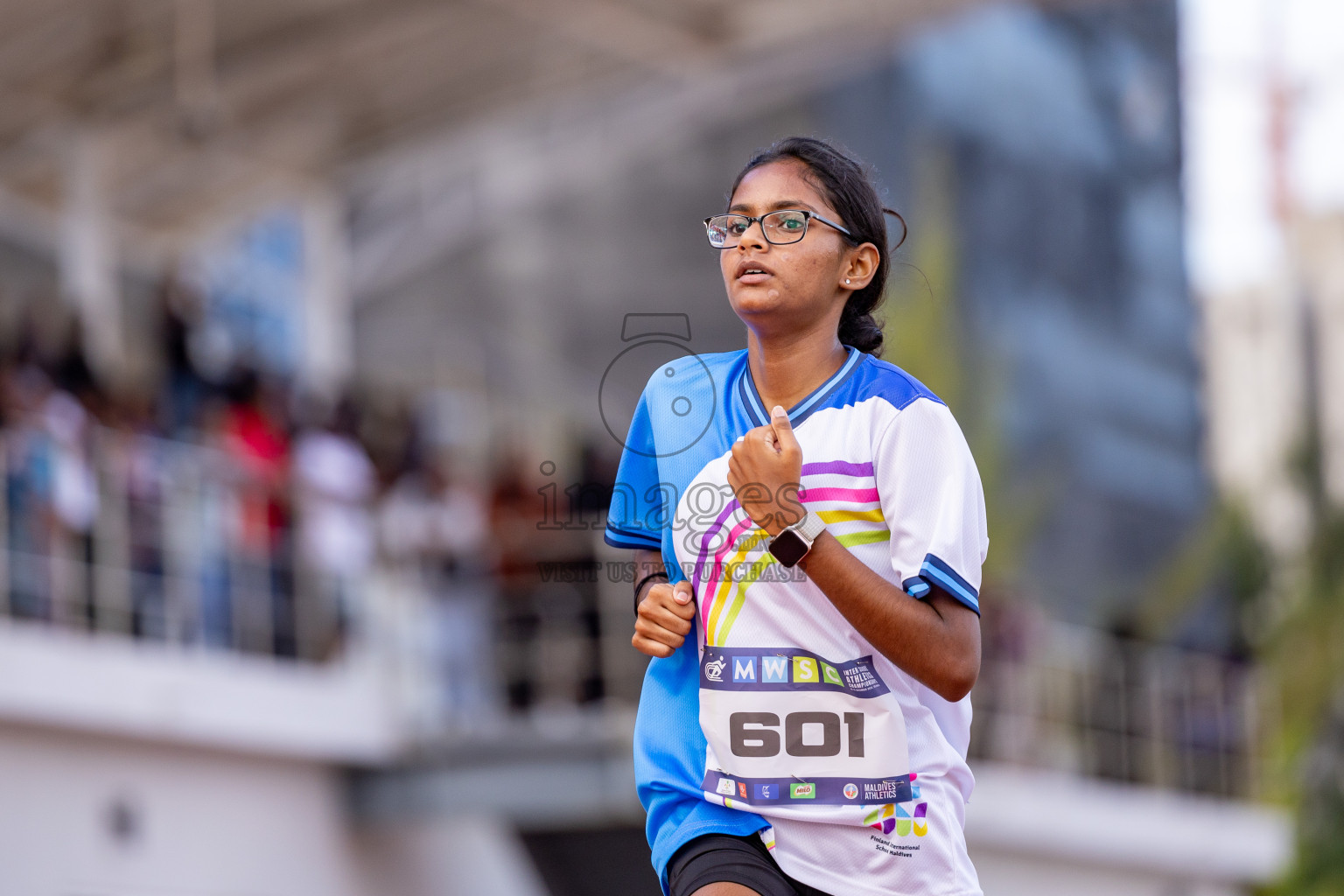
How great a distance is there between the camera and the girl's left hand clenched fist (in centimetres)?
262

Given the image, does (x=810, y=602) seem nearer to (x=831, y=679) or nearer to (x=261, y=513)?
(x=831, y=679)

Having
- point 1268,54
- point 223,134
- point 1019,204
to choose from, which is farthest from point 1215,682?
point 1268,54

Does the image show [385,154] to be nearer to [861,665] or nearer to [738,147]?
[738,147]

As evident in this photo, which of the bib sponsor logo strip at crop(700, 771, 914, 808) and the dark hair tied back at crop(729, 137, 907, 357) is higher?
the dark hair tied back at crop(729, 137, 907, 357)

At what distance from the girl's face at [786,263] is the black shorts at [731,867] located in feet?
2.69

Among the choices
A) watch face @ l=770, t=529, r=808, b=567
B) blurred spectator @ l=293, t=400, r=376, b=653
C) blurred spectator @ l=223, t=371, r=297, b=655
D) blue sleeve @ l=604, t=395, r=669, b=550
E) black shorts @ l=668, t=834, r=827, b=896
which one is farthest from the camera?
blurred spectator @ l=293, t=400, r=376, b=653

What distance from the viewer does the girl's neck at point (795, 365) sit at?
2.92 metres

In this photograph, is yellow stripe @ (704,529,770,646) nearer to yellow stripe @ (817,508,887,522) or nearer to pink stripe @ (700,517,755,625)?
pink stripe @ (700,517,755,625)

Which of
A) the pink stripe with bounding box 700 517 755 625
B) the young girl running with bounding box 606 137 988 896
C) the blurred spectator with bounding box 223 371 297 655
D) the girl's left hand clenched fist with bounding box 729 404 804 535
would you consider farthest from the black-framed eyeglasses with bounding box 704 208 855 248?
the blurred spectator with bounding box 223 371 297 655

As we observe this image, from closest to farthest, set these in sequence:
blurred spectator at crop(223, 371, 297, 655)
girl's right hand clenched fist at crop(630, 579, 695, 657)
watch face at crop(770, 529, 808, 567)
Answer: watch face at crop(770, 529, 808, 567) → girl's right hand clenched fist at crop(630, 579, 695, 657) → blurred spectator at crop(223, 371, 297, 655)

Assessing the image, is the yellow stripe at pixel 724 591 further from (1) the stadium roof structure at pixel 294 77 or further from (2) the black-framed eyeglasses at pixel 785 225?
(1) the stadium roof structure at pixel 294 77

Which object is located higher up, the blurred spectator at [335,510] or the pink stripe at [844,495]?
the blurred spectator at [335,510]

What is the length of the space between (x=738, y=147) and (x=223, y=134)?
22.6 ft

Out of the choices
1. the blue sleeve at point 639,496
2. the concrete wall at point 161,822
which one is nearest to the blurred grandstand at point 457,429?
the concrete wall at point 161,822
